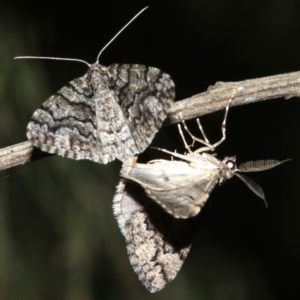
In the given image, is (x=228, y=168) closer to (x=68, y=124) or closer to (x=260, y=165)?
(x=260, y=165)

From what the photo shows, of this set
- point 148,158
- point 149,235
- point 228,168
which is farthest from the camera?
point 148,158

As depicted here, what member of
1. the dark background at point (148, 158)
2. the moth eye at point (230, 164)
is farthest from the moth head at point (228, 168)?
the dark background at point (148, 158)

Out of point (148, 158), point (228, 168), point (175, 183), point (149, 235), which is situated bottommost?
point (148, 158)

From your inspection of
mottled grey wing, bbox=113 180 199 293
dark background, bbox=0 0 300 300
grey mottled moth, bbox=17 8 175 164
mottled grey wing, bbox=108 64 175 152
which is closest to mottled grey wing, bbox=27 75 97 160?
grey mottled moth, bbox=17 8 175 164

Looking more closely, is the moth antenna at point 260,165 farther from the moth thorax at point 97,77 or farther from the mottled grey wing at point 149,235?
the moth thorax at point 97,77

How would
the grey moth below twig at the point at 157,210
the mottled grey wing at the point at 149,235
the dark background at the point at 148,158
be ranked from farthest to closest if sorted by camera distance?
the dark background at the point at 148,158, the mottled grey wing at the point at 149,235, the grey moth below twig at the point at 157,210

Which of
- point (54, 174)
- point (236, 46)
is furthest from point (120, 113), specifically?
point (236, 46)

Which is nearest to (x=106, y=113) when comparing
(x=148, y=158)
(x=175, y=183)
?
(x=175, y=183)
